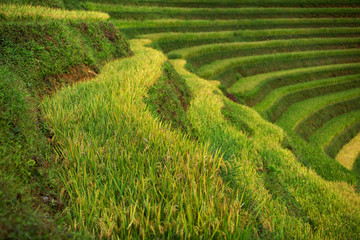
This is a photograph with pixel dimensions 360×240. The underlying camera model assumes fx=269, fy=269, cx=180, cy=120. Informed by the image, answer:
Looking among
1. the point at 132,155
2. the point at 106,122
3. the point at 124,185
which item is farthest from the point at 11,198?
the point at 106,122

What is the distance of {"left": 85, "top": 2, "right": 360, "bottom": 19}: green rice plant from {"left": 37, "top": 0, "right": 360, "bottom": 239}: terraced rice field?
98 mm

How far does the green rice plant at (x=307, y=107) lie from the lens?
11559 millimetres

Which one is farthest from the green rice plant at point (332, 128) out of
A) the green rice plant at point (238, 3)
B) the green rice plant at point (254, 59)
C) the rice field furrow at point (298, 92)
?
the green rice plant at point (238, 3)

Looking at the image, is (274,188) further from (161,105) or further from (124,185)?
(124,185)

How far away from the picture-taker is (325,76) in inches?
709

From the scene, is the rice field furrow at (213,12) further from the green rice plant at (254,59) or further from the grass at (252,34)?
the green rice plant at (254,59)

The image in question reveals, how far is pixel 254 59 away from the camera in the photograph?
51.0ft

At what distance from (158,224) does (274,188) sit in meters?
2.60

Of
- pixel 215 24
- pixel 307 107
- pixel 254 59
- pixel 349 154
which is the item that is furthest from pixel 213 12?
pixel 349 154

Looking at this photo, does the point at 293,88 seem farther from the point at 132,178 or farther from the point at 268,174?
the point at 132,178

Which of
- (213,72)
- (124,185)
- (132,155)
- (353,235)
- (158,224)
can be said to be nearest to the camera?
(158,224)

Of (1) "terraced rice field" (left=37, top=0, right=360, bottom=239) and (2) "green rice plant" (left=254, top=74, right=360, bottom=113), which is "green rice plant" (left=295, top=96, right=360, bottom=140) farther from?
(2) "green rice plant" (left=254, top=74, right=360, bottom=113)

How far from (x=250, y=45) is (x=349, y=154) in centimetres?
876

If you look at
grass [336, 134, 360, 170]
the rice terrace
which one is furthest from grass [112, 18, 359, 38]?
grass [336, 134, 360, 170]
